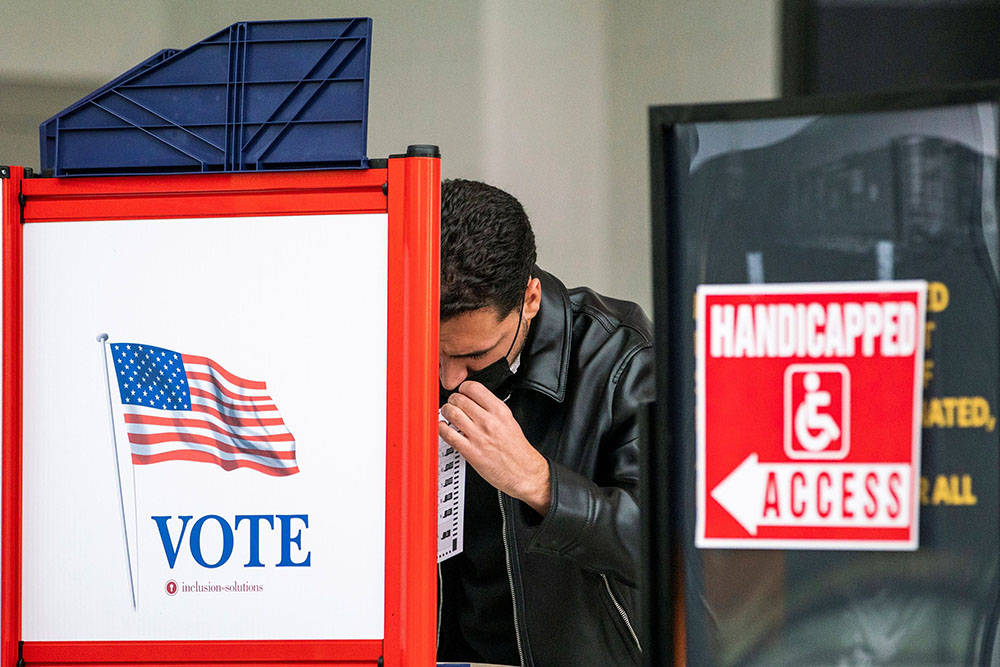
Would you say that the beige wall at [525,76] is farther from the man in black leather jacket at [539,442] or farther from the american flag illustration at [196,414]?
the american flag illustration at [196,414]

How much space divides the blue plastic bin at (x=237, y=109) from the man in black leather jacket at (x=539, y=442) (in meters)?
0.56

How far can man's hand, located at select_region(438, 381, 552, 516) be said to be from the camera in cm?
138

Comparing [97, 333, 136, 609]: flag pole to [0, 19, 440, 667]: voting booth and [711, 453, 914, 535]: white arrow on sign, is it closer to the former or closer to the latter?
[0, 19, 440, 667]: voting booth

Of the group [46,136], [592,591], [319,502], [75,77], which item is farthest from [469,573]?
[75,77]

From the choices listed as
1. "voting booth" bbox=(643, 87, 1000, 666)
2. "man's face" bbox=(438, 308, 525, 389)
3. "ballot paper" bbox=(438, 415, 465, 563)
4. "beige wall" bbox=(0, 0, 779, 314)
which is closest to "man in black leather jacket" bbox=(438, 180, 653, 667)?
"man's face" bbox=(438, 308, 525, 389)

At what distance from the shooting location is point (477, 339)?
5.37ft

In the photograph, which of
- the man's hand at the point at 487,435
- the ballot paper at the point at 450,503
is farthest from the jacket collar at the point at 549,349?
the ballot paper at the point at 450,503

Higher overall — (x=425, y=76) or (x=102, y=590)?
(x=425, y=76)

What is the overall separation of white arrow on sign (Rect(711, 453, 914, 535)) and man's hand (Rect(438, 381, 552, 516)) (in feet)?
2.11

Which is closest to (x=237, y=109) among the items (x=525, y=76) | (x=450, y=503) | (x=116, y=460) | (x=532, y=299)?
(x=116, y=460)

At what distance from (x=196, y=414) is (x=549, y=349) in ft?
2.62

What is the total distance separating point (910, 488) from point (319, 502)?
1.95 feet

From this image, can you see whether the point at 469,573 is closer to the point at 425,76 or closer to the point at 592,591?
the point at 592,591

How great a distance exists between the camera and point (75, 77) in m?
2.72
